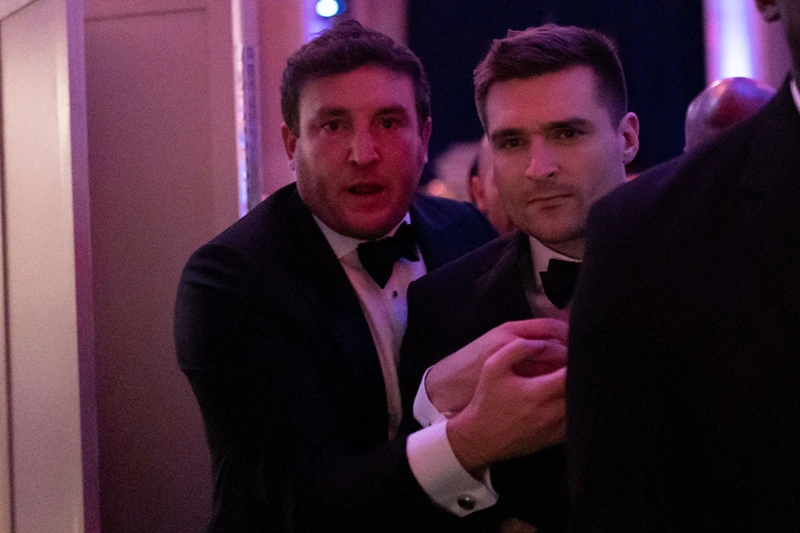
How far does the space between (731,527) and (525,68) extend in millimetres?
1002

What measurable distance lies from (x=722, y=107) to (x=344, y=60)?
0.88 meters

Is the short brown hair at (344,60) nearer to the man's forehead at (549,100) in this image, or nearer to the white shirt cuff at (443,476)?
the man's forehead at (549,100)

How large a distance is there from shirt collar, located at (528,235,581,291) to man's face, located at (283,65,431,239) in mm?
406

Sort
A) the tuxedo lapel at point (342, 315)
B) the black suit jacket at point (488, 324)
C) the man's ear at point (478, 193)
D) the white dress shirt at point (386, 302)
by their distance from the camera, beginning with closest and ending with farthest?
the black suit jacket at point (488, 324) → the tuxedo lapel at point (342, 315) → the white dress shirt at point (386, 302) → the man's ear at point (478, 193)

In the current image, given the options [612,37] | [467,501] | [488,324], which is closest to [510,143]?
[488,324]

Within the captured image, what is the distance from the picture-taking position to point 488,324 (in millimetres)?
1627

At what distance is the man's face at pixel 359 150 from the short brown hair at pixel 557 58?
0.32 metres

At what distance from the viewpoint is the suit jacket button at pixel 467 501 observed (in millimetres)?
1533

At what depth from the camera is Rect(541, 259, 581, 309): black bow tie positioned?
5.01ft

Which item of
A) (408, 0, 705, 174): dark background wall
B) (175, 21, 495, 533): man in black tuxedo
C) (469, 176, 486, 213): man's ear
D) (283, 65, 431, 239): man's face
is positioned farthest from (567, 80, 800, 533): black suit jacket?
(408, 0, 705, 174): dark background wall

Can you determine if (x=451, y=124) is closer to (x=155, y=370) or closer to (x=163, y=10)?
(x=163, y=10)

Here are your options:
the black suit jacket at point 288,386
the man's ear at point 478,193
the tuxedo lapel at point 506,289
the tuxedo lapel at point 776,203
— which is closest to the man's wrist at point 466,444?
the black suit jacket at point 288,386

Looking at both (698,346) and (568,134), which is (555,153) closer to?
(568,134)

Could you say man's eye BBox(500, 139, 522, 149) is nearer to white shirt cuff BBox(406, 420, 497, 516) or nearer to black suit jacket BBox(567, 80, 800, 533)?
white shirt cuff BBox(406, 420, 497, 516)
